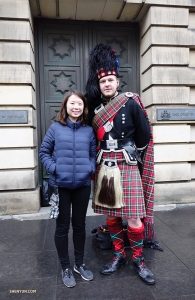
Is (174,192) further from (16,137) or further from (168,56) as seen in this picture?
(16,137)

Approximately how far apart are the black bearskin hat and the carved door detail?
272cm

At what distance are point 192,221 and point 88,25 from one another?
4.52 metres

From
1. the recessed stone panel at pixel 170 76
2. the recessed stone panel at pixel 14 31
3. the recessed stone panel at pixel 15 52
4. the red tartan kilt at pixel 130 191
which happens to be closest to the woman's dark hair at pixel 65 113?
the red tartan kilt at pixel 130 191

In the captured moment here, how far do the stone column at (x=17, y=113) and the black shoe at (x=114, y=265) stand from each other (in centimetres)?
236

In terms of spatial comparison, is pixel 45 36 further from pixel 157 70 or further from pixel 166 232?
pixel 166 232

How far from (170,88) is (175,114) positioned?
1.78 ft

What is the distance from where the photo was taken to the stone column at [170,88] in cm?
498

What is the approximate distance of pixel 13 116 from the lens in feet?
15.0

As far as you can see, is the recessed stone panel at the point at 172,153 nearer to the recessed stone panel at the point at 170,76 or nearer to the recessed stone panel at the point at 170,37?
the recessed stone panel at the point at 170,76

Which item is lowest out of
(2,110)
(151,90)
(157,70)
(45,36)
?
(2,110)

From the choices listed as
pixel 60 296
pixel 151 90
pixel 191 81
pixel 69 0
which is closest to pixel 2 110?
pixel 69 0

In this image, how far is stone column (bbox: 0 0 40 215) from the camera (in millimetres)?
4516

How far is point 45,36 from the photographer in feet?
17.3

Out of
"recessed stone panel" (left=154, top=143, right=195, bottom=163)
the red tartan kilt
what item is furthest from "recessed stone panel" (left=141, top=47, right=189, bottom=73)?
the red tartan kilt
